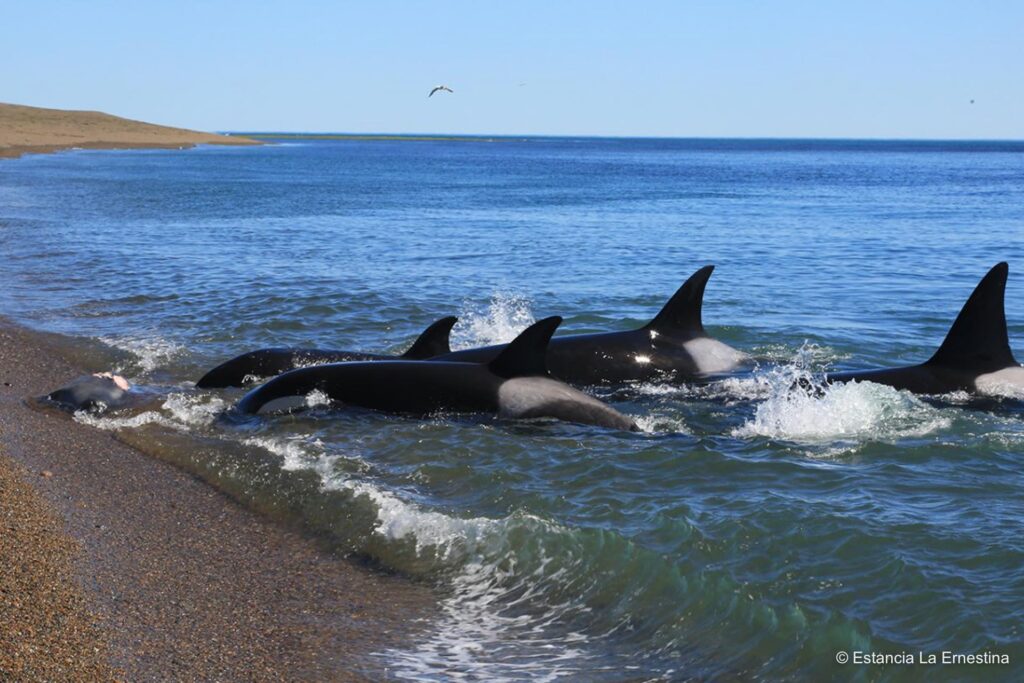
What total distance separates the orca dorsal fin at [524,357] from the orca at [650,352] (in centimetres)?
133

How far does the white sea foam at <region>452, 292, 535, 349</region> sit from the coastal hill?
76.8 metres

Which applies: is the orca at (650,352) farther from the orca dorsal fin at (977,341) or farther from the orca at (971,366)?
the orca dorsal fin at (977,341)

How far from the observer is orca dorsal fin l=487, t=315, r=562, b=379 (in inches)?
475

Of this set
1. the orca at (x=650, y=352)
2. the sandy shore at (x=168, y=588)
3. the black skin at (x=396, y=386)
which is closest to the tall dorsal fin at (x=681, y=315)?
the orca at (x=650, y=352)

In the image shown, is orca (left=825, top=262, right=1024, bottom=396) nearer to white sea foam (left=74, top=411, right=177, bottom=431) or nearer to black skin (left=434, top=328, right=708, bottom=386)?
black skin (left=434, top=328, right=708, bottom=386)

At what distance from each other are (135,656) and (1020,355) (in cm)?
1457

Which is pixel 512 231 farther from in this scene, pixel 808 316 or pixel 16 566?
pixel 16 566

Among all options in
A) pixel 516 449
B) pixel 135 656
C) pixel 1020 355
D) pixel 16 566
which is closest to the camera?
pixel 135 656

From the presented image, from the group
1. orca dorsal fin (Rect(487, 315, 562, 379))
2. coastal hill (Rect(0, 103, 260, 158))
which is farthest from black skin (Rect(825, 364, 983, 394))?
coastal hill (Rect(0, 103, 260, 158))

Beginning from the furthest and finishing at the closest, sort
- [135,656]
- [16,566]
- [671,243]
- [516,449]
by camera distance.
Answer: [671,243] → [516,449] → [16,566] → [135,656]

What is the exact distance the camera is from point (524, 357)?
1235cm

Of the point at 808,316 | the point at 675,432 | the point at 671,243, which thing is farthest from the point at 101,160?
the point at 675,432

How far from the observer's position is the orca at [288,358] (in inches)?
570

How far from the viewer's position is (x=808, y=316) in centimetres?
2114
